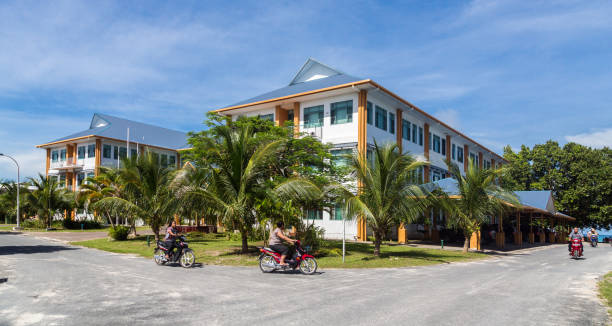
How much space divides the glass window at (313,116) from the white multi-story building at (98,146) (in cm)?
2168

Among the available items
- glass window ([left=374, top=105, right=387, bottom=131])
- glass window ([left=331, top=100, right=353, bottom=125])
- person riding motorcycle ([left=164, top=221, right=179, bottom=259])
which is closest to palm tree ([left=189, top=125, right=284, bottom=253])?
person riding motorcycle ([left=164, top=221, right=179, bottom=259])

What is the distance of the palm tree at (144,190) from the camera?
22.9 meters

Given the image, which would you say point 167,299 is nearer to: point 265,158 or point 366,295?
point 366,295

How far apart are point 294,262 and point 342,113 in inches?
700

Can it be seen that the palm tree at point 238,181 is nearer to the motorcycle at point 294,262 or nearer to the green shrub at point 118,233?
the motorcycle at point 294,262

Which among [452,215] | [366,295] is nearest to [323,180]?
[452,215]

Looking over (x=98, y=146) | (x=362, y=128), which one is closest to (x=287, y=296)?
(x=362, y=128)

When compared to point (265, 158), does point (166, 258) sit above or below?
below

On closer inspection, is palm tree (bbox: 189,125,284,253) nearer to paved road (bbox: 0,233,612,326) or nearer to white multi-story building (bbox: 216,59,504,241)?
paved road (bbox: 0,233,612,326)

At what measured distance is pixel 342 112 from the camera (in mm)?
29344

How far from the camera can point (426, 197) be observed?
18031 mm

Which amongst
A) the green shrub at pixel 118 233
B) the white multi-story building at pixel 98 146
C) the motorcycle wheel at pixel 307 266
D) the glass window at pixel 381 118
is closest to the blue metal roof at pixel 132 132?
the white multi-story building at pixel 98 146

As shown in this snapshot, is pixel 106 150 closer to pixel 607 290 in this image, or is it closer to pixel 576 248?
pixel 576 248

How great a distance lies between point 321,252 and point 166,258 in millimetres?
6310
